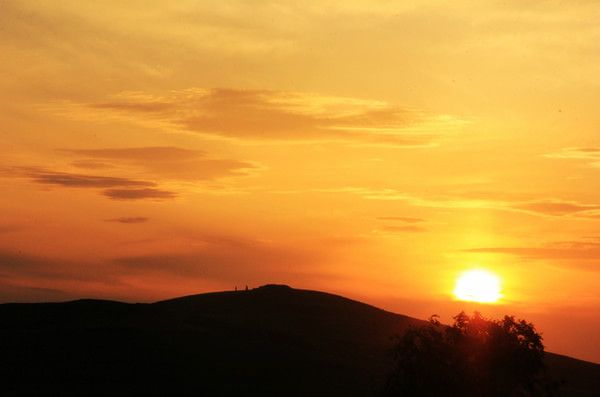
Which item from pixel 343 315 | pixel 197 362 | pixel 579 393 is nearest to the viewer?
pixel 197 362

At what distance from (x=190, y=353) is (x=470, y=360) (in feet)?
135

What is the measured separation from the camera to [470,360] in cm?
6850

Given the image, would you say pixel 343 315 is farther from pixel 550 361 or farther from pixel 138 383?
pixel 138 383

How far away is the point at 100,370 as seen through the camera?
90438 millimetres

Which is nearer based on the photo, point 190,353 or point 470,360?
point 470,360

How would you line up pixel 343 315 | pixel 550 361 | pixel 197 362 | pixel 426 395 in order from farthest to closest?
pixel 343 315 < pixel 550 361 < pixel 197 362 < pixel 426 395

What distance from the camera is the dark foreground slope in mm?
87875

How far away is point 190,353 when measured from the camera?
102 m

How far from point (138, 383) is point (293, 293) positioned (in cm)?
7461

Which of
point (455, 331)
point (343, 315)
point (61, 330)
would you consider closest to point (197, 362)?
point (61, 330)

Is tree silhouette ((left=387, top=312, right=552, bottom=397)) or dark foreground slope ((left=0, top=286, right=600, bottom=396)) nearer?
tree silhouette ((left=387, top=312, right=552, bottom=397))

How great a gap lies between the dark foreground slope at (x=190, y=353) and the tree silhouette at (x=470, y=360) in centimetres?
2534

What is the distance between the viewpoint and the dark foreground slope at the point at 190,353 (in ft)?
288

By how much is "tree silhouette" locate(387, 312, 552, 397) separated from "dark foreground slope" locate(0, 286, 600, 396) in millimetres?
25343
